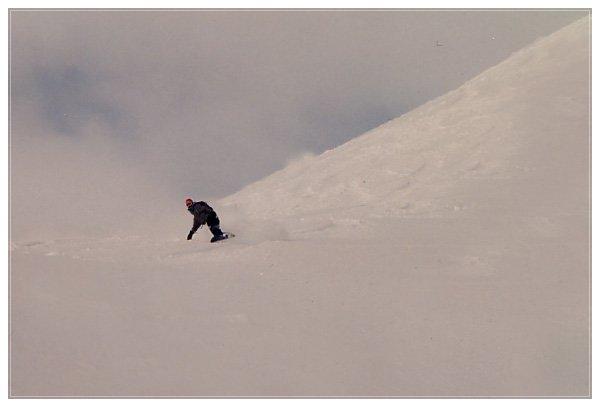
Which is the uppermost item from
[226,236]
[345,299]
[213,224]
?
[213,224]

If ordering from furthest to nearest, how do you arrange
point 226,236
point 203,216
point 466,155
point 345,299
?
point 466,155 → point 226,236 → point 203,216 → point 345,299

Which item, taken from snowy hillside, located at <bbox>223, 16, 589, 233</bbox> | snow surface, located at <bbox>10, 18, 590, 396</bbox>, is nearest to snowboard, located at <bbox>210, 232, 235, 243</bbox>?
snow surface, located at <bbox>10, 18, 590, 396</bbox>

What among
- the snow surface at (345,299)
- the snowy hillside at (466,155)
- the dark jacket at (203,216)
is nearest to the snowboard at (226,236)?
the dark jacket at (203,216)

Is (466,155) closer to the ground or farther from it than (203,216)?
farther from it

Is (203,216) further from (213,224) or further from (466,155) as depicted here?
(466,155)

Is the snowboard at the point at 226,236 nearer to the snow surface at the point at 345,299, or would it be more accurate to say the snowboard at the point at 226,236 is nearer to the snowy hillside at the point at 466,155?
the snow surface at the point at 345,299

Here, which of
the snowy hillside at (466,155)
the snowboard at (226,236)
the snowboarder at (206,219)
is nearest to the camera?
the snowboard at (226,236)

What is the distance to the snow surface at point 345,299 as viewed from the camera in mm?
5598

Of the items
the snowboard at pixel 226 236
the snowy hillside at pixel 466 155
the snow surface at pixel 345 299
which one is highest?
the snowy hillside at pixel 466 155

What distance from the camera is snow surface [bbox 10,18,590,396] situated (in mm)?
5598

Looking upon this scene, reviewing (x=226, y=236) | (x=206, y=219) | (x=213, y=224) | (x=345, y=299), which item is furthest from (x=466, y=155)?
(x=345, y=299)

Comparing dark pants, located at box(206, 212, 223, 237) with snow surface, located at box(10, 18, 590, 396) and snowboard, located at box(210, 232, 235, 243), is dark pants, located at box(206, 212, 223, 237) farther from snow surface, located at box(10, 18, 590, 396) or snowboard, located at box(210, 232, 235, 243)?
snow surface, located at box(10, 18, 590, 396)

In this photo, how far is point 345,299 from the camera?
750 cm

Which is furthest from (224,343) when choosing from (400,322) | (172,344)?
(400,322)
